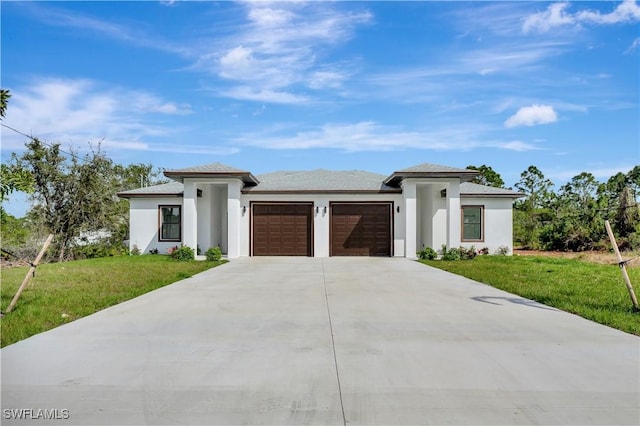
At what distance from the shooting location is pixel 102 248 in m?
19.8

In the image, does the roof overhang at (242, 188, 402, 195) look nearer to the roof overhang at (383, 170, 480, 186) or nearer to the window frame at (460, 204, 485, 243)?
the roof overhang at (383, 170, 480, 186)

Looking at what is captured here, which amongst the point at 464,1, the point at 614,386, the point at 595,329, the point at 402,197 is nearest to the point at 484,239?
the point at 402,197

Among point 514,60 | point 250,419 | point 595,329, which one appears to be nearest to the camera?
point 250,419

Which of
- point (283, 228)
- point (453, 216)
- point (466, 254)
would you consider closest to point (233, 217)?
point (283, 228)

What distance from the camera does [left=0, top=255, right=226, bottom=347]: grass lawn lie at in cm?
568

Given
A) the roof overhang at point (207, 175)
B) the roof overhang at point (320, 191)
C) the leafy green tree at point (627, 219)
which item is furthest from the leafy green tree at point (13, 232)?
the leafy green tree at point (627, 219)

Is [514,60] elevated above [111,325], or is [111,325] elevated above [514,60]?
[514,60]

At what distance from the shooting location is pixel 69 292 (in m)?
8.20

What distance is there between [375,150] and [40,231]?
17.9 metres

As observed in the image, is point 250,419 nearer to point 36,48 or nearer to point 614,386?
point 614,386

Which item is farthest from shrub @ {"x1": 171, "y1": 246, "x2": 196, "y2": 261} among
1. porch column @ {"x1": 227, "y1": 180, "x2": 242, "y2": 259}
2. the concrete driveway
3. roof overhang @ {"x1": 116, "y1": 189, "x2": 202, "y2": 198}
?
the concrete driveway
